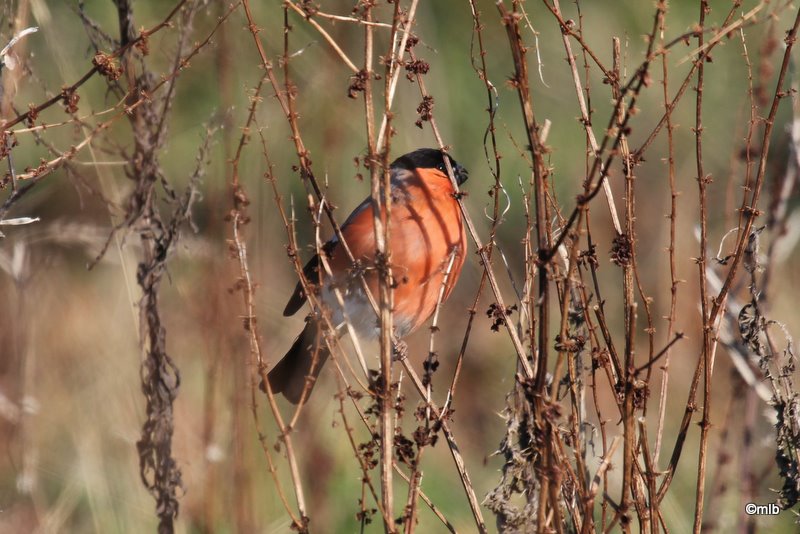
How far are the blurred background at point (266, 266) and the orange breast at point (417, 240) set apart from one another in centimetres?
36

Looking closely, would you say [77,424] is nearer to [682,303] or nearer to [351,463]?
[351,463]

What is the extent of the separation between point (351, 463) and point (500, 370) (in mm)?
1296

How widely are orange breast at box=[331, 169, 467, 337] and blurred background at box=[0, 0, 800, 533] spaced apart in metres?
0.36

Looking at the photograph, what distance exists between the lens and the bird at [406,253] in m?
3.40

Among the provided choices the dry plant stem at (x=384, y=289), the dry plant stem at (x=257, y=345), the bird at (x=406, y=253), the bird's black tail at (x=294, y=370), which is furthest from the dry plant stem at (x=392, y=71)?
the bird's black tail at (x=294, y=370)

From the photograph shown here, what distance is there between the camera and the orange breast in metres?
3.39

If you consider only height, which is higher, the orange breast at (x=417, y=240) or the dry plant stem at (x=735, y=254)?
the orange breast at (x=417, y=240)

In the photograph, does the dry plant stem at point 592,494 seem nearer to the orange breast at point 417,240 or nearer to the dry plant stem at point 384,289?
the dry plant stem at point 384,289

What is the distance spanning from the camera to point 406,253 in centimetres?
339

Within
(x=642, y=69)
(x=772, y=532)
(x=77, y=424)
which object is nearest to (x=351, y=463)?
(x=77, y=424)

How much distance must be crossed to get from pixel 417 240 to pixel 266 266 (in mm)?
2047

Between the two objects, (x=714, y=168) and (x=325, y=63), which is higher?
(x=325, y=63)

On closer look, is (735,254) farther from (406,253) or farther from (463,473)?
(406,253)

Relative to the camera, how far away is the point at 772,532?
358 centimetres
